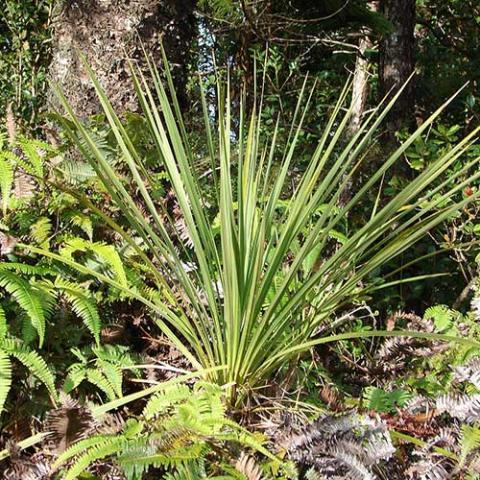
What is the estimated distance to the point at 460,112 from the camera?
5.38 meters

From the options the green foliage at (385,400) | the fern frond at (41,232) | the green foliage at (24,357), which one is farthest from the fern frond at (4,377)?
the green foliage at (385,400)

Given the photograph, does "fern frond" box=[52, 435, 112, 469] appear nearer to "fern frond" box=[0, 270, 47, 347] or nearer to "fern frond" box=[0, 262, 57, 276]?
"fern frond" box=[0, 270, 47, 347]

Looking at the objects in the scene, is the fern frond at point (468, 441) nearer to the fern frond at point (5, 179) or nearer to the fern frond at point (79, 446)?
the fern frond at point (79, 446)

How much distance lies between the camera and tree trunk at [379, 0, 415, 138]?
4934mm

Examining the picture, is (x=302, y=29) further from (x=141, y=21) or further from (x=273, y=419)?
(x=273, y=419)

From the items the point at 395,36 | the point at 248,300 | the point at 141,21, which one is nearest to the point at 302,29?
the point at 141,21

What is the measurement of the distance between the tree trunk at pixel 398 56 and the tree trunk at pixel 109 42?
2940 millimetres

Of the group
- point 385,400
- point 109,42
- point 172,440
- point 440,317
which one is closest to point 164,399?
point 172,440

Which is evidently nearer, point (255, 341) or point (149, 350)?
point (255, 341)

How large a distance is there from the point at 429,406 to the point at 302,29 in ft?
8.45

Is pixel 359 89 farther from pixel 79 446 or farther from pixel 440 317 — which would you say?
pixel 79 446

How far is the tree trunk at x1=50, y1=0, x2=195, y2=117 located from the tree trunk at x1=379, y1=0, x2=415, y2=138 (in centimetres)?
294

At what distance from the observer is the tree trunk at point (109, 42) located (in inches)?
90.8

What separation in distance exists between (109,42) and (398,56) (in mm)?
3202
